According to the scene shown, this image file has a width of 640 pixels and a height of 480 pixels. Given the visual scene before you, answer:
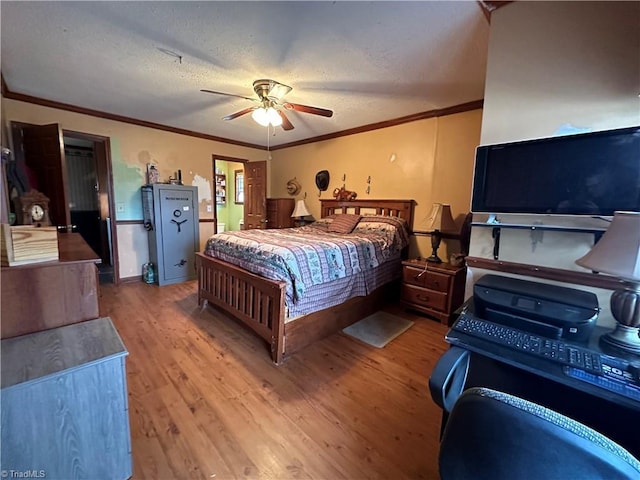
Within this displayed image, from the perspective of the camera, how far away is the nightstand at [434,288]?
2.97m

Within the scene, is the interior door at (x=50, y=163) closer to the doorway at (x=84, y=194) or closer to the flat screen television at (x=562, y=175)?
the doorway at (x=84, y=194)

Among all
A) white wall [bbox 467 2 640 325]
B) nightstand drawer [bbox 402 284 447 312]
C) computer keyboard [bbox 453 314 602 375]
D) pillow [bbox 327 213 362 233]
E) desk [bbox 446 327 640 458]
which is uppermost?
white wall [bbox 467 2 640 325]

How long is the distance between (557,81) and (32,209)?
4136 mm

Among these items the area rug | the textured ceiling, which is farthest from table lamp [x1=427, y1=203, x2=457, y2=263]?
the textured ceiling

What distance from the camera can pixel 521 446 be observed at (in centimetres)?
58

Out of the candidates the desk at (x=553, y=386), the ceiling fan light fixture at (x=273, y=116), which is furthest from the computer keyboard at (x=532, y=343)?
the ceiling fan light fixture at (x=273, y=116)

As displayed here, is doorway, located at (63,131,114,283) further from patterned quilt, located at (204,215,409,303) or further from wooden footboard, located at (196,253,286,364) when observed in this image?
patterned quilt, located at (204,215,409,303)

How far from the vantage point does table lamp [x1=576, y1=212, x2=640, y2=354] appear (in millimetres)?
1044

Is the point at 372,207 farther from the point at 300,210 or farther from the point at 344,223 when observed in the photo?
the point at 300,210

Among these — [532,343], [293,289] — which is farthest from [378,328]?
[532,343]

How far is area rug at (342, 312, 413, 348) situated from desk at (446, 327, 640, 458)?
51.0 inches

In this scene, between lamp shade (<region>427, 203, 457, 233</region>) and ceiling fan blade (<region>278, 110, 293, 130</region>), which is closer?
ceiling fan blade (<region>278, 110, 293, 130</region>)

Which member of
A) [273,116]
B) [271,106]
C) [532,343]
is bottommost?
[532,343]

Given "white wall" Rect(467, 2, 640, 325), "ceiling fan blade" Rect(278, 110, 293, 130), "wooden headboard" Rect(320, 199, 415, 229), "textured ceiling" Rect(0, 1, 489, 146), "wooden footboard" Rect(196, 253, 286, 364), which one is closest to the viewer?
"white wall" Rect(467, 2, 640, 325)
